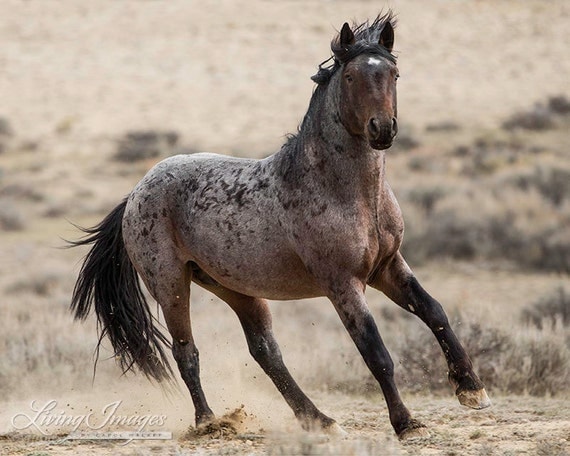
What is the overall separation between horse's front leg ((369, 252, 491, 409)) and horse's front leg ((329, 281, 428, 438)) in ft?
1.02

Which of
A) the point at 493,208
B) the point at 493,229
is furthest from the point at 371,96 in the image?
the point at 493,208

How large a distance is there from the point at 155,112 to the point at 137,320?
33828mm

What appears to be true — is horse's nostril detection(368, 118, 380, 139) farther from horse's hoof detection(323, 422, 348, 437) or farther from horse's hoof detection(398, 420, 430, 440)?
horse's hoof detection(323, 422, 348, 437)

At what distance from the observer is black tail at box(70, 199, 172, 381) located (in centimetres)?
736

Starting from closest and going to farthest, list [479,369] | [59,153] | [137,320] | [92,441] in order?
[92,441] < [137,320] < [479,369] < [59,153]

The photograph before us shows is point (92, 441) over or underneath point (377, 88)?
underneath

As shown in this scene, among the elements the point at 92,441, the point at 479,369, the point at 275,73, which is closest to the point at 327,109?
the point at 92,441

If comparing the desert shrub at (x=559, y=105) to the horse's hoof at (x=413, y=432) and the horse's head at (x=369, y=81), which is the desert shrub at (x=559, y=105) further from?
the horse's hoof at (x=413, y=432)

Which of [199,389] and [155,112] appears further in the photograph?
[155,112]

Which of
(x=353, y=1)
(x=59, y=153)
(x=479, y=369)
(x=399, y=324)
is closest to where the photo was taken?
(x=479, y=369)

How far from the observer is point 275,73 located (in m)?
45.8

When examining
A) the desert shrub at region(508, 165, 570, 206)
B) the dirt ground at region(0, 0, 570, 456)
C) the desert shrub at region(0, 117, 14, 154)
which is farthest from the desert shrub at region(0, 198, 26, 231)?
the desert shrub at region(0, 117, 14, 154)

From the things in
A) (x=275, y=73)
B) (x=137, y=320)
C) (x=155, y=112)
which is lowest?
(x=137, y=320)

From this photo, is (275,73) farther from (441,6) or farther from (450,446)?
(450,446)
